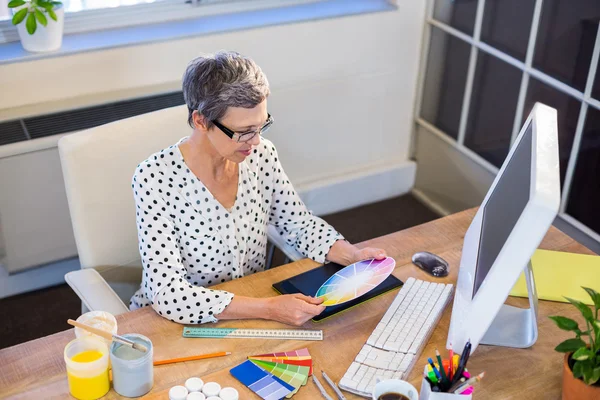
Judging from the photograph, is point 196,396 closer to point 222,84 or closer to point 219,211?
point 219,211

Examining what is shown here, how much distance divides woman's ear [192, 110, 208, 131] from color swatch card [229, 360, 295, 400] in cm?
58

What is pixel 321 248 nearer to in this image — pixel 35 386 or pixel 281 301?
pixel 281 301

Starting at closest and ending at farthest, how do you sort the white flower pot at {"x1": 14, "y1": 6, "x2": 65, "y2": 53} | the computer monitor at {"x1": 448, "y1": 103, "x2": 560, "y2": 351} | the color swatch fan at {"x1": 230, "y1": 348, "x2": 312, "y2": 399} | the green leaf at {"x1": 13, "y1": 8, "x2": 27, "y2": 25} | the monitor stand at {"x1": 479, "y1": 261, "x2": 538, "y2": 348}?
the computer monitor at {"x1": 448, "y1": 103, "x2": 560, "y2": 351} → the color swatch fan at {"x1": 230, "y1": 348, "x2": 312, "y2": 399} → the monitor stand at {"x1": 479, "y1": 261, "x2": 538, "y2": 348} → the green leaf at {"x1": 13, "y1": 8, "x2": 27, "y2": 25} → the white flower pot at {"x1": 14, "y1": 6, "x2": 65, "y2": 53}

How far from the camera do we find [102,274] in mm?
2023

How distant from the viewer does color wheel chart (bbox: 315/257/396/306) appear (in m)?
1.77

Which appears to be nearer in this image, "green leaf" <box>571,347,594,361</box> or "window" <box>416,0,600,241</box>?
"green leaf" <box>571,347,594,361</box>

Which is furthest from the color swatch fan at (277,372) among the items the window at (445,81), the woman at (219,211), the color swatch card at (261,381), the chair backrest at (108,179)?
the window at (445,81)

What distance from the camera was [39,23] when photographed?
2594 millimetres

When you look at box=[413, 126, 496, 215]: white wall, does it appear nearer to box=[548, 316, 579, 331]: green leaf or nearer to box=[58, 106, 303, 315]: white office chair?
box=[58, 106, 303, 315]: white office chair

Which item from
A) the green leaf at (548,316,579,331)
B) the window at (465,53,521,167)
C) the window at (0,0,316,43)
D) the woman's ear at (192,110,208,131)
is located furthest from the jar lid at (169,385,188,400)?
the window at (465,53,521,167)

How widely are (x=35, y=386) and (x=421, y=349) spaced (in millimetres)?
823

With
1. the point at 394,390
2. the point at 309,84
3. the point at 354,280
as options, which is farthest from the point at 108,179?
the point at 309,84

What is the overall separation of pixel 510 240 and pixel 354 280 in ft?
1.81

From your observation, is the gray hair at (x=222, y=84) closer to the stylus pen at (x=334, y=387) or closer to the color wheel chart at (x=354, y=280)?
the color wheel chart at (x=354, y=280)
